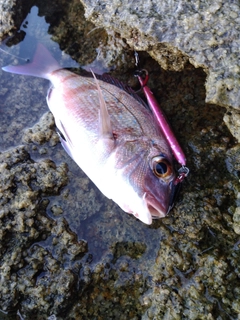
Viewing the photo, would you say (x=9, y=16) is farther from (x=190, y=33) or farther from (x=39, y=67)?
(x=190, y=33)

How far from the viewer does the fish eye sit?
2.59m

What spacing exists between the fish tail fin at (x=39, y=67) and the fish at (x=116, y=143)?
75mm

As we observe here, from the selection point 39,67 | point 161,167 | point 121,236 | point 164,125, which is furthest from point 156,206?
point 39,67

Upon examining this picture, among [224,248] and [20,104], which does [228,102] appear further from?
[20,104]

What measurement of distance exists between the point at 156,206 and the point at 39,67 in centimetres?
A: 180

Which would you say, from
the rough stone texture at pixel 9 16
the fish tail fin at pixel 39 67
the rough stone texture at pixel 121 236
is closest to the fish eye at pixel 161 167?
the rough stone texture at pixel 121 236

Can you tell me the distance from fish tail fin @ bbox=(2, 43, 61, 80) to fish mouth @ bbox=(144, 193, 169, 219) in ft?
5.33

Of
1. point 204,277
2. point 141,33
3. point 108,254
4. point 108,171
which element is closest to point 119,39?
point 141,33

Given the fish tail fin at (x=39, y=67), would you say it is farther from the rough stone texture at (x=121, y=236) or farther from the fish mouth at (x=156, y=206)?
the fish mouth at (x=156, y=206)

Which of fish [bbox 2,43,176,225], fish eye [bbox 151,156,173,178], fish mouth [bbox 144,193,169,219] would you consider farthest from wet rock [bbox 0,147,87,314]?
fish eye [bbox 151,156,173,178]

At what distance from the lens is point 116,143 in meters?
2.67

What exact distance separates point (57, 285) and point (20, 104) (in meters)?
1.74

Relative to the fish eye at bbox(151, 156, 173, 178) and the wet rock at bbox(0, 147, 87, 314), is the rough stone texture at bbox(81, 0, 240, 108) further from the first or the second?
the wet rock at bbox(0, 147, 87, 314)

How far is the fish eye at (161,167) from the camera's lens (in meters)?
2.59
